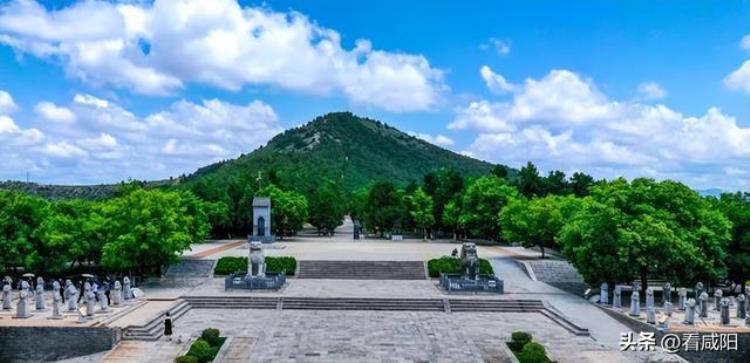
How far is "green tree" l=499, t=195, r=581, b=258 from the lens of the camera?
46.8 m

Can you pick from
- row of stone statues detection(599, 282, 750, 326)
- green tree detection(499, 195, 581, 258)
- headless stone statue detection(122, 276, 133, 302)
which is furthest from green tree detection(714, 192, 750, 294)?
headless stone statue detection(122, 276, 133, 302)

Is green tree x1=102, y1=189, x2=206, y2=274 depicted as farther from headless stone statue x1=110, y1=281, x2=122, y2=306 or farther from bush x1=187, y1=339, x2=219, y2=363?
bush x1=187, y1=339, x2=219, y2=363

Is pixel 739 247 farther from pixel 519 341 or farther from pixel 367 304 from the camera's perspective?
pixel 367 304

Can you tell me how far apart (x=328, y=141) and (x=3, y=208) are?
12273cm

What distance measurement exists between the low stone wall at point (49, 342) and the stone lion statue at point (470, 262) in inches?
752

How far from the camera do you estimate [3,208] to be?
39.7 metres

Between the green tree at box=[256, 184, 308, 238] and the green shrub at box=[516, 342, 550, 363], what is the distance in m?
47.0

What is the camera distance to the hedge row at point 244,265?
42.7 metres

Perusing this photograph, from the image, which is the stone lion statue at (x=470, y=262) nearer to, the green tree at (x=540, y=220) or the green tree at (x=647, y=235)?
the green tree at (x=647, y=235)

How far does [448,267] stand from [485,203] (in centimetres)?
2154

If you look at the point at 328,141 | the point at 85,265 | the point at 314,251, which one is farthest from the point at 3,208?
the point at 328,141

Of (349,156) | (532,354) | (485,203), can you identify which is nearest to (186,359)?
(532,354)

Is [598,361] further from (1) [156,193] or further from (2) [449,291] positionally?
(1) [156,193]

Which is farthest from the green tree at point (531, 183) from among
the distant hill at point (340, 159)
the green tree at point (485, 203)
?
the distant hill at point (340, 159)
